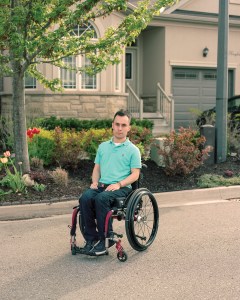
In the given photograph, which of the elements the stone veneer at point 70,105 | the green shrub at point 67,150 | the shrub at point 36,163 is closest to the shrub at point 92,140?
the green shrub at point 67,150

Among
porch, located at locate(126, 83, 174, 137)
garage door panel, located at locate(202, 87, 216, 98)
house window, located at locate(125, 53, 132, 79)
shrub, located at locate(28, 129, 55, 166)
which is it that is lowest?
shrub, located at locate(28, 129, 55, 166)


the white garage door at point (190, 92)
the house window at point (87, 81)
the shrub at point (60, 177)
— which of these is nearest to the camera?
the shrub at point (60, 177)

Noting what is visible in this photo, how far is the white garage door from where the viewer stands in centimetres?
1923

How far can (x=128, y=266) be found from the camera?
495 centimetres

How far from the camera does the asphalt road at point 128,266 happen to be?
4.26 metres

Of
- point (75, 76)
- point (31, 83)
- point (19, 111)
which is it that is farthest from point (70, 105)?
point (19, 111)

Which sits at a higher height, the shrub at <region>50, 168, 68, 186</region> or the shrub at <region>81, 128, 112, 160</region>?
the shrub at <region>81, 128, 112, 160</region>

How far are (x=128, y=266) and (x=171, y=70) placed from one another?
14558 millimetres

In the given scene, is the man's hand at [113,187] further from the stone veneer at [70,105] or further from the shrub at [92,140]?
the stone veneer at [70,105]

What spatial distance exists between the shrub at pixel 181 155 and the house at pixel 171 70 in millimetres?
6933

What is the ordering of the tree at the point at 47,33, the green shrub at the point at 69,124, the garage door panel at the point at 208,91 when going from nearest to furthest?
1. the tree at the point at 47,33
2. the green shrub at the point at 69,124
3. the garage door panel at the point at 208,91

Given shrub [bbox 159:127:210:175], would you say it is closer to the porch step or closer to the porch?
the porch

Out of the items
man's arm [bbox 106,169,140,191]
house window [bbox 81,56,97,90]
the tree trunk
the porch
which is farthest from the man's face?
the porch

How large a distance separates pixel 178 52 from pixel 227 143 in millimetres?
8169
